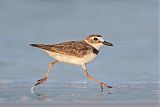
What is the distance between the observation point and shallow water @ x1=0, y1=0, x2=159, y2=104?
420 inches

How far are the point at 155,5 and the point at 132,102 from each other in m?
9.12

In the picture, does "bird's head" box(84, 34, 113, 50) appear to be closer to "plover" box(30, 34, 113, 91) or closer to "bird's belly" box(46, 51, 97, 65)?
"plover" box(30, 34, 113, 91)

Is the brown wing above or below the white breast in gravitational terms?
above

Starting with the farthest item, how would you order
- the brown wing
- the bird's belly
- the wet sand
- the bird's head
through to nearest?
the bird's head → the bird's belly → the brown wing → the wet sand

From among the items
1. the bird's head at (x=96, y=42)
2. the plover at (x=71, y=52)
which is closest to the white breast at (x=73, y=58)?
the plover at (x=71, y=52)

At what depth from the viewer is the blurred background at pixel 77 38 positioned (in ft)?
41.9

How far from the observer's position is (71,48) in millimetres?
11773

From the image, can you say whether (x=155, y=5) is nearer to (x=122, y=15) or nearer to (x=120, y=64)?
(x=122, y=15)

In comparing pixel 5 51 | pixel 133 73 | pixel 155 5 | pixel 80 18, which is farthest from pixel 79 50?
pixel 155 5

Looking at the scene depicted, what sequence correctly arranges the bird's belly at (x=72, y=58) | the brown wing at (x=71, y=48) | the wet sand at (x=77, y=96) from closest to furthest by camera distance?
the wet sand at (x=77, y=96) → the brown wing at (x=71, y=48) → the bird's belly at (x=72, y=58)

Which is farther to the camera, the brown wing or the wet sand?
the brown wing

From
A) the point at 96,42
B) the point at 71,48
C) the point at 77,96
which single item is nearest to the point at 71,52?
the point at 71,48

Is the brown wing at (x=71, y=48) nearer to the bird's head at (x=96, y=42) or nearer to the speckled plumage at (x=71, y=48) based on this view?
the speckled plumage at (x=71, y=48)

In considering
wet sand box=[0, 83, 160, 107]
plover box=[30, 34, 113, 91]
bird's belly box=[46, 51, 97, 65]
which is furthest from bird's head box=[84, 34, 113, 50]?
wet sand box=[0, 83, 160, 107]
